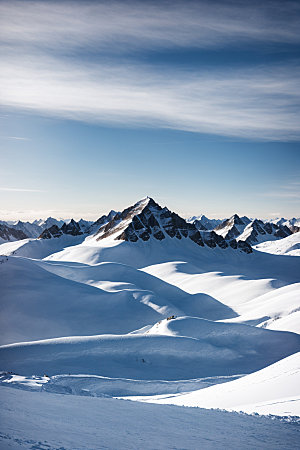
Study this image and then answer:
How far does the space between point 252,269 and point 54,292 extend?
216 feet

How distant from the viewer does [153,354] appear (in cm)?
1798

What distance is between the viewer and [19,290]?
3027 centimetres

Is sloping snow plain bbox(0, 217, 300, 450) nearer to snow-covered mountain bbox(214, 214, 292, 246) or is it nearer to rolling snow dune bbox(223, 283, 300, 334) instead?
rolling snow dune bbox(223, 283, 300, 334)

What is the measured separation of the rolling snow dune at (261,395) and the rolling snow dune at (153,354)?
499 centimetres

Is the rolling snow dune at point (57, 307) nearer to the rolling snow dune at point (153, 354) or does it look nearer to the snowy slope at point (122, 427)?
the rolling snow dune at point (153, 354)

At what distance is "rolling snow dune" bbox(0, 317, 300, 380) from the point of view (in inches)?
639

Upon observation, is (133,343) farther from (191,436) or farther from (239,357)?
(191,436)

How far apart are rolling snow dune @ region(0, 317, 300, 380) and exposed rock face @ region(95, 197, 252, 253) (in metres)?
77.6

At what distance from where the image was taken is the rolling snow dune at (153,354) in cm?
1623

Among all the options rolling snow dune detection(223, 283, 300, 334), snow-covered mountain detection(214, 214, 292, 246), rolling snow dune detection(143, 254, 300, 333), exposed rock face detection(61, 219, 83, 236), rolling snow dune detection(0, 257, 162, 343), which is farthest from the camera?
snow-covered mountain detection(214, 214, 292, 246)

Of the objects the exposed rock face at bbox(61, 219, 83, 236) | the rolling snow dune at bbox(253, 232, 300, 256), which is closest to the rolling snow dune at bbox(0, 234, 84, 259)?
the exposed rock face at bbox(61, 219, 83, 236)

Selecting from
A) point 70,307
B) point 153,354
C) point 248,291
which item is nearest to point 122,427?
point 153,354

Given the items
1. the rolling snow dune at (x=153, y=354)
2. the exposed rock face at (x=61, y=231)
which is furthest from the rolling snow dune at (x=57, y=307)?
the exposed rock face at (x=61, y=231)

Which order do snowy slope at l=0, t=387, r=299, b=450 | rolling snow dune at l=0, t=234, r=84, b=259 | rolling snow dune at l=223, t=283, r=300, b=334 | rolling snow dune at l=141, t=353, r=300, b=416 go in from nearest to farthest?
snowy slope at l=0, t=387, r=299, b=450 < rolling snow dune at l=141, t=353, r=300, b=416 < rolling snow dune at l=223, t=283, r=300, b=334 < rolling snow dune at l=0, t=234, r=84, b=259
